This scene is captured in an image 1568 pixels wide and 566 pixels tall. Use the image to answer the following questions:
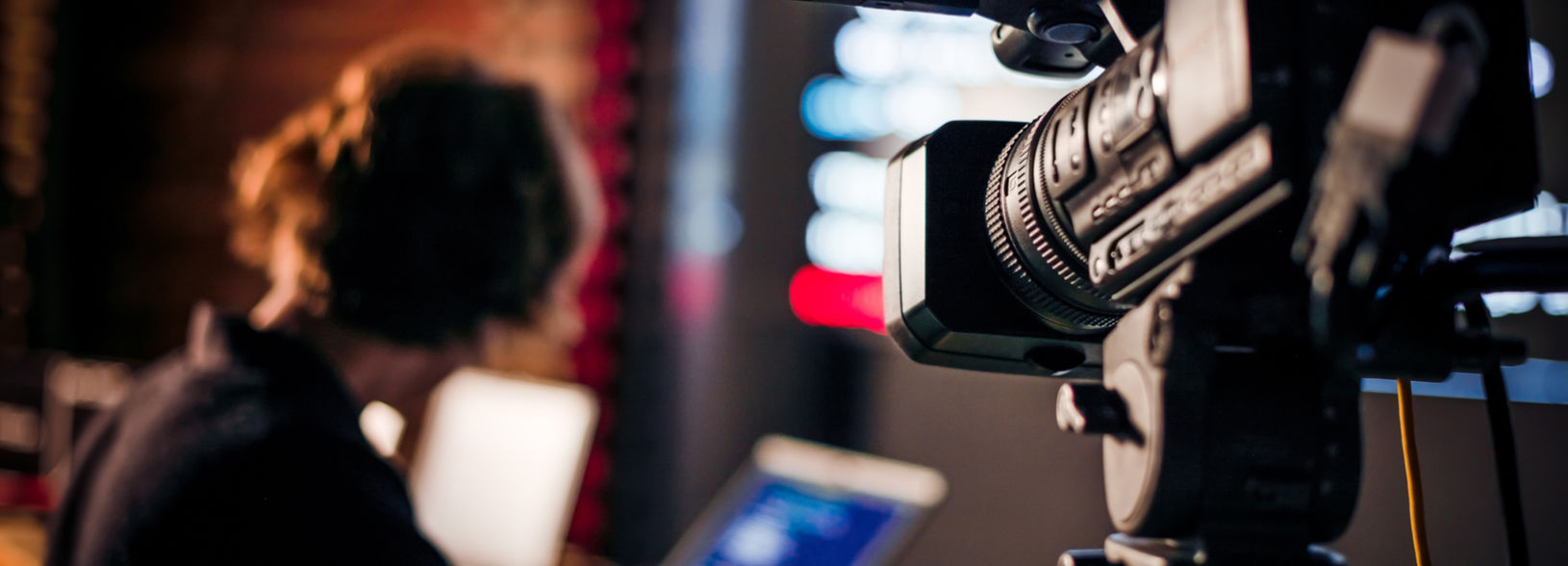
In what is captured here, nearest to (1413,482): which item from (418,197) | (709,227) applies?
(418,197)

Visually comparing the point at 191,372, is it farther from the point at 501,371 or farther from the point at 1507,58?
the point at 501,371

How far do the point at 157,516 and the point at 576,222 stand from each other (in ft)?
1.67

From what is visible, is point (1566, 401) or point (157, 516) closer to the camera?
point (157, 516)

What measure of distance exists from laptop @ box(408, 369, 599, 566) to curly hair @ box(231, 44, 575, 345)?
28cm

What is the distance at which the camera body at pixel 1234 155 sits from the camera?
0.33 metres

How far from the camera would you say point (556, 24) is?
2350 mm

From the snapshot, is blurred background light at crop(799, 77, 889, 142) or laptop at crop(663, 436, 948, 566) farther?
blurred background light at crop(799, 77, 889, 142)

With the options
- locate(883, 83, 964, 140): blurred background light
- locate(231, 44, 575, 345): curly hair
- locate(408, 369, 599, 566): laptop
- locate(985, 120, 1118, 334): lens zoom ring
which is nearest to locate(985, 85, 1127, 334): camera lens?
locate(985, 120, 1118, 334): lens zoom ring

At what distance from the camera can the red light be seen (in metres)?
2.09

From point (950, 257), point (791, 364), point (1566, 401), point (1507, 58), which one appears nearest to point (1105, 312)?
point (950, 257)

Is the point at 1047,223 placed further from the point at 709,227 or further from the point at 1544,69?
the point at 709,227

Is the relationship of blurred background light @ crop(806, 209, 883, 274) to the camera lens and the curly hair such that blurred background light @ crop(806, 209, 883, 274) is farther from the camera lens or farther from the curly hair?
the camera lens

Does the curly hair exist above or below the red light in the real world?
above

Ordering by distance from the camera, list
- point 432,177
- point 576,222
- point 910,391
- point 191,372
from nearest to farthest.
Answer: point 191,372, point 432,177, point 576,222, point 910,391
